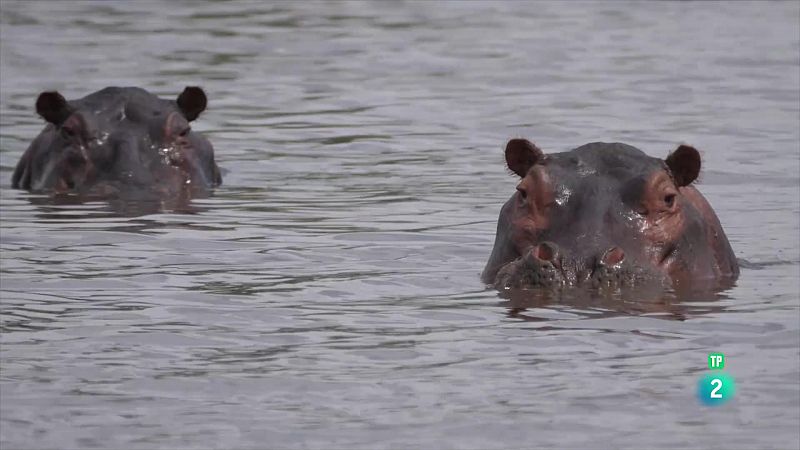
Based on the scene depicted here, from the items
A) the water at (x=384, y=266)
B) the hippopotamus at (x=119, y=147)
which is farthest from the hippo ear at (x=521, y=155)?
the hippopotamus at (x=119, y=147)

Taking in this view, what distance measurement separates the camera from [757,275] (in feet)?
39.9

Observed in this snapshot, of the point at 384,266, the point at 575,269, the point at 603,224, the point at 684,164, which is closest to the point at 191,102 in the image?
the point at 384,266

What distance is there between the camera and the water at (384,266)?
28.0 feet

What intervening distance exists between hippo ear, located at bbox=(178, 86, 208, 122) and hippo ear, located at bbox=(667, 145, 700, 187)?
6.22 meters

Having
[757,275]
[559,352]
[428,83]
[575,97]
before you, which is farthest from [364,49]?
[559,352]

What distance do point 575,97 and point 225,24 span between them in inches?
349

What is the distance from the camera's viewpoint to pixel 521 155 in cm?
1167

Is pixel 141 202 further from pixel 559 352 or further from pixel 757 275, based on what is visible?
pixel 559 352

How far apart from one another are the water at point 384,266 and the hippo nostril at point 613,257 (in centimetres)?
25

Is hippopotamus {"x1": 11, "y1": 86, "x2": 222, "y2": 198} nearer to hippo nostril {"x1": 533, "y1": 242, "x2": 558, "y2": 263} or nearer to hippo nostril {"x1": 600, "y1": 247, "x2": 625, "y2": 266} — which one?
hippo nostril {"x1": 533, "y1": 242, "x2": 558, "y2": 263}

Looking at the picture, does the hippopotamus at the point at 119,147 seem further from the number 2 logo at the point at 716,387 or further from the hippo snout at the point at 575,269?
the number 2 logo at the point at 716,387

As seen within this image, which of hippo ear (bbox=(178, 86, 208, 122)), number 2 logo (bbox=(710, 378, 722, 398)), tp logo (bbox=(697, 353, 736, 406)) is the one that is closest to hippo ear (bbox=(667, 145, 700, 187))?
tp logo (bbox=(697, 353, 736, 406))

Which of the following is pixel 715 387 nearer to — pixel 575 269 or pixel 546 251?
pixel 575 269

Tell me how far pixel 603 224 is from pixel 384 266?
209 centimetres
